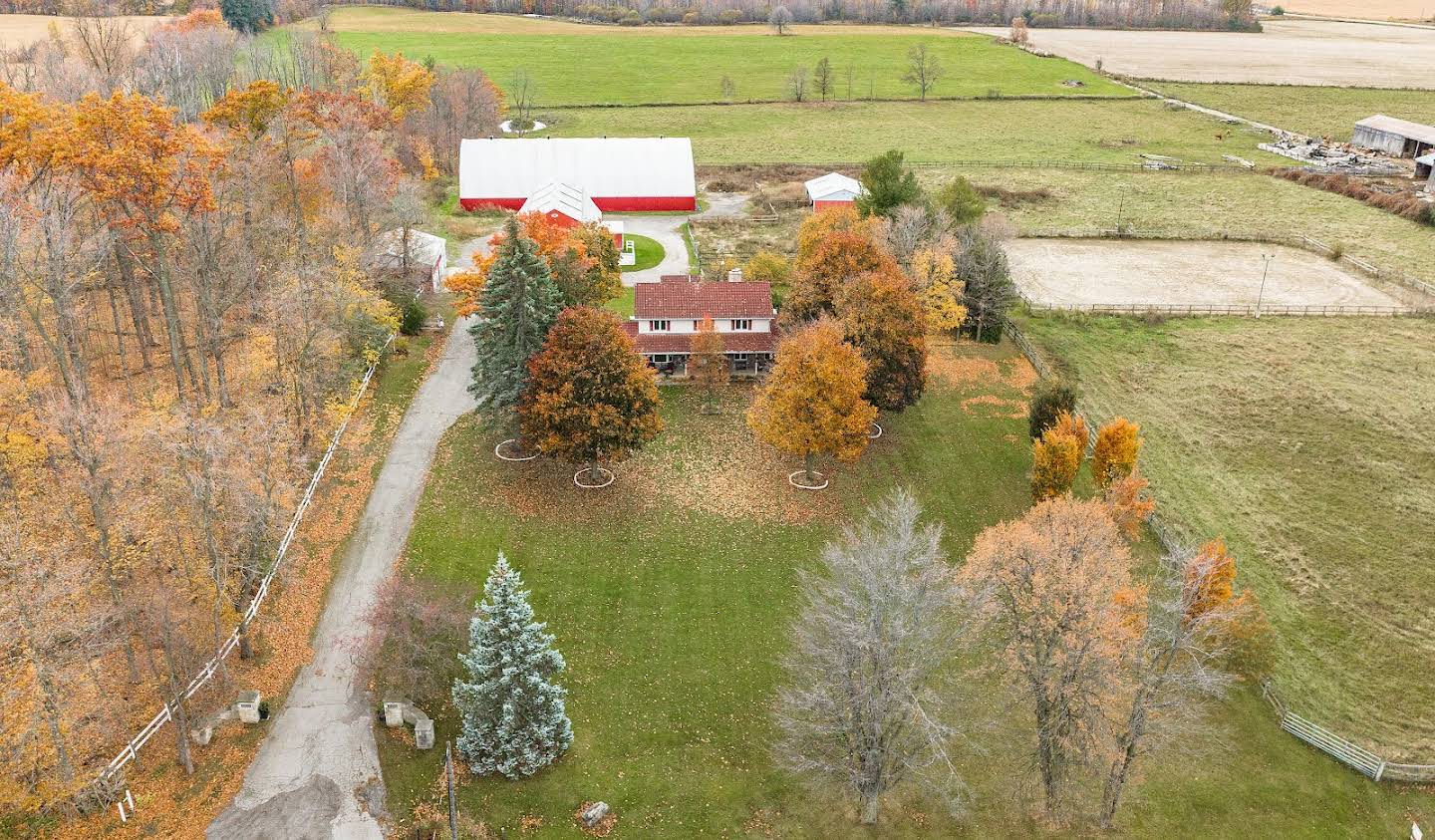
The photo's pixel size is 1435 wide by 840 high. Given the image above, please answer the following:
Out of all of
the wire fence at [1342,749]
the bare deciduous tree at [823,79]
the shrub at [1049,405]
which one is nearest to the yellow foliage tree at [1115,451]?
the shrub at [1049,405]

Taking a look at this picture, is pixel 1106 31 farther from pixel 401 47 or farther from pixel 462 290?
pixel 462 290

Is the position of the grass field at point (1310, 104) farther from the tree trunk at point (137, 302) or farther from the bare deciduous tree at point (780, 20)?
the tree trunk at point (137, 302)

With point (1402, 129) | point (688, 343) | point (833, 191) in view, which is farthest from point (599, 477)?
point (1402, 129)

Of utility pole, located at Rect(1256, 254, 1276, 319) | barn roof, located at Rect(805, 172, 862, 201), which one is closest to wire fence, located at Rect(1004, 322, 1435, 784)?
utility pole, located at Rect(1256, 254, 1276, 319)

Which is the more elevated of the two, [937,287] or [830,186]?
[830,186]

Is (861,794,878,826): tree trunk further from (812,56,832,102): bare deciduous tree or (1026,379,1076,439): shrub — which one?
(812,56,832,102): bare deciduous tree

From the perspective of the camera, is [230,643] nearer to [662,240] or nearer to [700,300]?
[700,300]

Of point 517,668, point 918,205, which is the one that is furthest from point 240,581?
point 918,205
